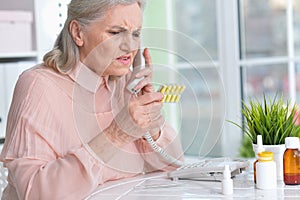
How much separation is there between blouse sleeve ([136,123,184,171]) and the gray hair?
13.0 inches

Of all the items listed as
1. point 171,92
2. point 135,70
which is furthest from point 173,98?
point 135,70

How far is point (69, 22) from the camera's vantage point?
1816mm

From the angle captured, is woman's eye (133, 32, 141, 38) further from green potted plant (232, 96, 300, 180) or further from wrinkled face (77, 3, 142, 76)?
green potted plant (232, 96, 300, 180)

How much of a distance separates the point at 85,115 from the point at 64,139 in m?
0.10

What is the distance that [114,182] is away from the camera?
69.2 inches

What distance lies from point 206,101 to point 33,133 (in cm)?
63

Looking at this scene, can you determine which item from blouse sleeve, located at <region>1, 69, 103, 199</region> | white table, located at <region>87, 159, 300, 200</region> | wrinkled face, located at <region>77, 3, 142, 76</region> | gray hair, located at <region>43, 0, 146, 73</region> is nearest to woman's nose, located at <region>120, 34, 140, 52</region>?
wrinkled face, located at <region>77, 3, 142, 76</region>

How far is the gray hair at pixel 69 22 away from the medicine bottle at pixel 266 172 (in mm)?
576

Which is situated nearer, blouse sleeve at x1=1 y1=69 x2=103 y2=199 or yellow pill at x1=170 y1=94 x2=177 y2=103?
blouse sleeve at x1=1 y1=69 x2=103 y2=199

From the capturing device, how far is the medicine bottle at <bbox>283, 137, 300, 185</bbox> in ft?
5.23

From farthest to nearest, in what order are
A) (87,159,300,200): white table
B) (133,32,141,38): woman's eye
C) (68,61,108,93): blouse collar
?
(68,61,108,93): blouse collar, (133,32,141,38): woman's eye, (87,159,300,200): white table

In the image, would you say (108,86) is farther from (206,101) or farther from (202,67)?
(202,67)

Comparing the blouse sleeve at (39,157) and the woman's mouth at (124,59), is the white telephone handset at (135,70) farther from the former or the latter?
the blouse sleeve at (39,157)

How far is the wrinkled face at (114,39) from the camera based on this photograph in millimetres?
1672
